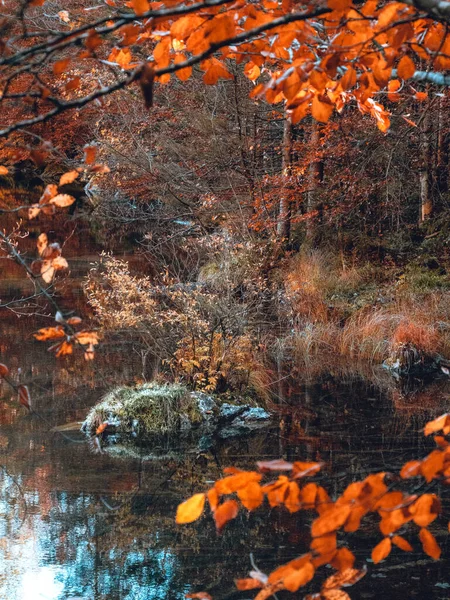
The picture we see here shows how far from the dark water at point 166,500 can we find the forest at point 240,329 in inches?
1.0

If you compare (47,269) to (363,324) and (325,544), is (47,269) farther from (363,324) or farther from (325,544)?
(363,324)

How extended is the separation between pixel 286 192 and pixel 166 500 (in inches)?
305

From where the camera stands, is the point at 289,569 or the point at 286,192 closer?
the point at 289,569

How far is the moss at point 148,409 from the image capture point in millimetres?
7875

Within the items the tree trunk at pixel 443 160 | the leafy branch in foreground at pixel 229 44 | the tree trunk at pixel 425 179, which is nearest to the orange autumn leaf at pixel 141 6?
the leafy branch in foreground at pixel 229 44

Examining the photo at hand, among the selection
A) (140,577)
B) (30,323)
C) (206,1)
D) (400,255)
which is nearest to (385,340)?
(400,255)

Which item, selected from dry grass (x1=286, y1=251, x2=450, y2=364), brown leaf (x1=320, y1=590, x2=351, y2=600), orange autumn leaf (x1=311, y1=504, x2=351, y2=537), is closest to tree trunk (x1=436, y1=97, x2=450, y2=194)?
dry grass (x1=286, y1=251, x2=450, y2=364)

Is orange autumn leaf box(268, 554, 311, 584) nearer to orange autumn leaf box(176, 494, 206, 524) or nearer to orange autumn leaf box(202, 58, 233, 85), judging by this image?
orange autumn leaf box(176, 494, 206, 524)

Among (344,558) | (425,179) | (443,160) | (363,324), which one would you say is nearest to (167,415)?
(363,324)

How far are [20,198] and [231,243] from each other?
752 inches

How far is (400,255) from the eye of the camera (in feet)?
45.7

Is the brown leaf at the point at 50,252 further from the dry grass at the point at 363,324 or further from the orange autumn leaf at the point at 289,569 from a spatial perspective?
the dry grass at the point at 363,324

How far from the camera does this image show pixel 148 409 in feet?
26.2

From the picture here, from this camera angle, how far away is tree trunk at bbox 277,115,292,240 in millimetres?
13000
